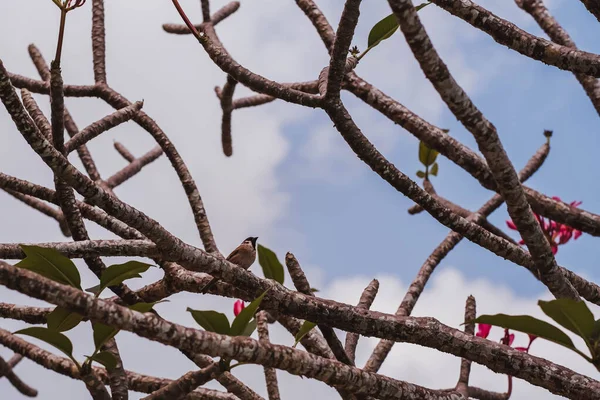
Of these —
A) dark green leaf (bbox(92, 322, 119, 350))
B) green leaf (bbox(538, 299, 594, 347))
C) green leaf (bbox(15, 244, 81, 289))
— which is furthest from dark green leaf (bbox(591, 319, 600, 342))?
green leaf (bbox(15, 244, 81, 289))

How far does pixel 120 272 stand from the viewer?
1988mm

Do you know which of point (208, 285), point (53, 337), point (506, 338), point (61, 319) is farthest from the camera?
point (506, 338)

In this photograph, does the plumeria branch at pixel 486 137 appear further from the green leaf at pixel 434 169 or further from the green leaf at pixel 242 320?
the green leaf at pixel 434 169

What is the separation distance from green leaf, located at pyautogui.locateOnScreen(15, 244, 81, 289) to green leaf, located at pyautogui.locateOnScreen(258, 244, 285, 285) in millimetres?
508

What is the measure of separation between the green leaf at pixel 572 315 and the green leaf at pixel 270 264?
0.77m

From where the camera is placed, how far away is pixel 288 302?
210cm

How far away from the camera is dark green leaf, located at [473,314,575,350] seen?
1.73 m

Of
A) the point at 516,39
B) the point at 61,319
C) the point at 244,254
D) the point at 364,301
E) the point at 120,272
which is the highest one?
the point at 516,39

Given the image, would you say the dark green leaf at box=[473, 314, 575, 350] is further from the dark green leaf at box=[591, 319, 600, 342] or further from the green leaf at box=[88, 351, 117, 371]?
the green leaf at box=[88, 351, 117, 371]

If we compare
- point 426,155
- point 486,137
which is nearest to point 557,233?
point 426,155

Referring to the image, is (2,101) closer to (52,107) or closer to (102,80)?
(52,107)

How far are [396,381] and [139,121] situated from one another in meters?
2.72

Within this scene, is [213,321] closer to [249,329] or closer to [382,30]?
[249,329]

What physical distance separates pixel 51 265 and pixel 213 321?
483mm
